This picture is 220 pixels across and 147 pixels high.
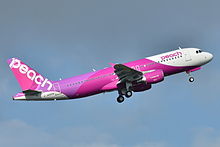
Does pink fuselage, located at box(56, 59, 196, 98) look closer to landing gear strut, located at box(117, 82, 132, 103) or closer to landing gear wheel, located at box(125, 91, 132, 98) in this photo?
landing gear strut, located at box(117, 82, 132, 103)

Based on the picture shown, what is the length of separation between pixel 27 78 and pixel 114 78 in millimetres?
14424

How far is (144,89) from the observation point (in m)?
75.8

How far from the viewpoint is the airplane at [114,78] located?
7194cm

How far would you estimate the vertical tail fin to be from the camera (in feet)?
240

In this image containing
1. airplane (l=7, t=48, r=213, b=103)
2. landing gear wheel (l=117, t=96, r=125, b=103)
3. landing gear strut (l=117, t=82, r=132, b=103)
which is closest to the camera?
airplane (l=7, t=48, r=213, b=103)

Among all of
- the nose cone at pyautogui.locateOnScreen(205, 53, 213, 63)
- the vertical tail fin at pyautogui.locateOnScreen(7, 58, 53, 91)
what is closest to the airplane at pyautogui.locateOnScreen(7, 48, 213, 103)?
the vertical tail fin at pyautogui.locateOnScreen(7, 58, 53, 91)

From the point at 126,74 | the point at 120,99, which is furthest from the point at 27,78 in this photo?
the point at 126,74

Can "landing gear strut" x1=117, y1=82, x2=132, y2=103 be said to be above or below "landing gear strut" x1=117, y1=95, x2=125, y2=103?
above

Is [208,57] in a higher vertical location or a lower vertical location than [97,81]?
higher

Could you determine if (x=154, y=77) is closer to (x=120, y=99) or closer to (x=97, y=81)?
(x=120, y=99)

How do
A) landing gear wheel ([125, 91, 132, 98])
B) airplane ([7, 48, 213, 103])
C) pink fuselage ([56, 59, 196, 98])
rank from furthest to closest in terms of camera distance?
landing gear wheel ([125, 91, 132, 98]) → pink fuselage ([56, 59, 196, 98]) → airplane ([7, 48, 213, 103])

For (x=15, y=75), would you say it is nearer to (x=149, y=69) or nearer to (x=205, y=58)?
(x=149, y=69)

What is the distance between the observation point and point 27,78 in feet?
244

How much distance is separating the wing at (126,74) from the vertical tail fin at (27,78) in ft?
36.6
